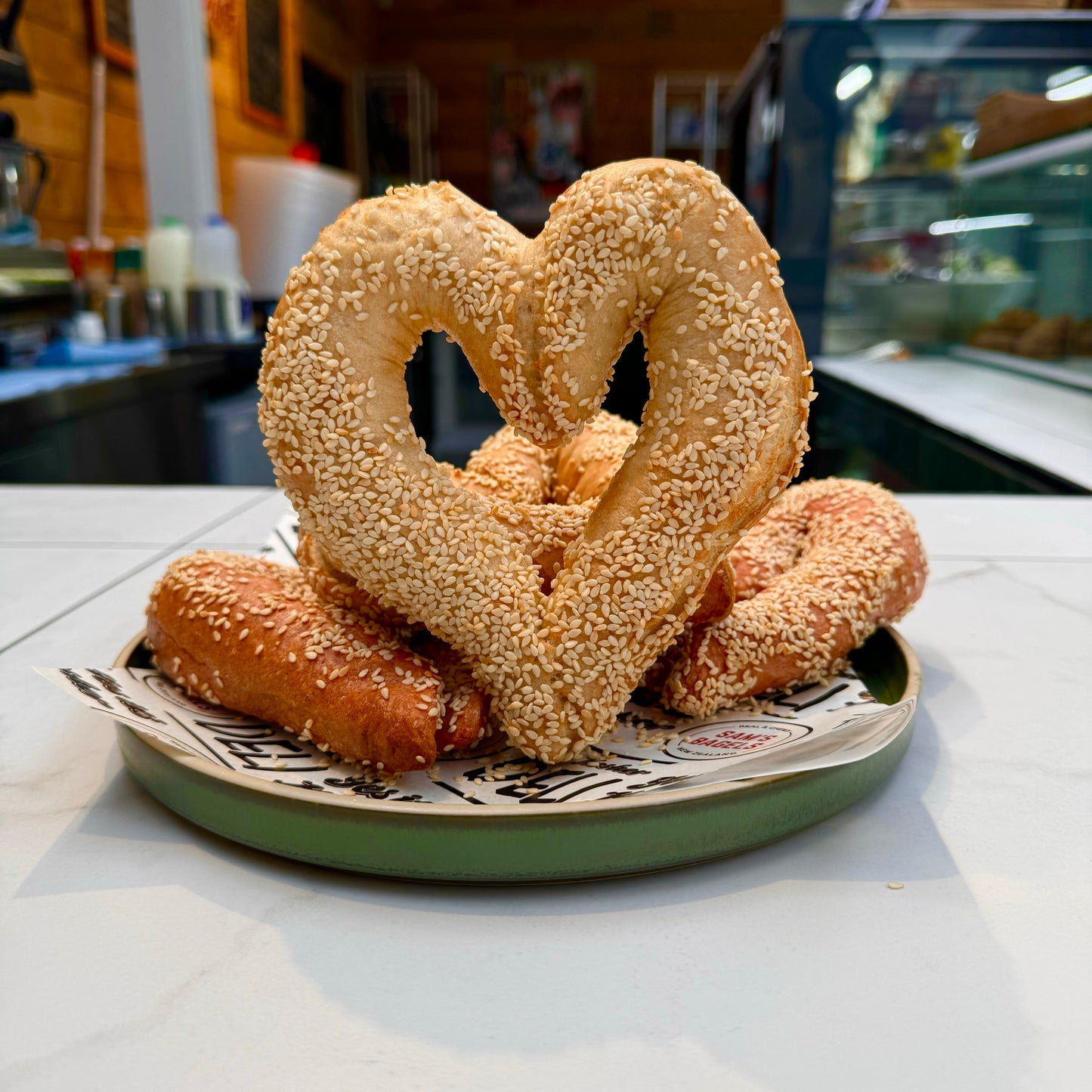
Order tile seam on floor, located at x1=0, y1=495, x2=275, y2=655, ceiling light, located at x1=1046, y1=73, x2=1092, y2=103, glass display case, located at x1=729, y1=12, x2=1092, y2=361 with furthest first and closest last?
glass display case, located at x1=729, y1=12, x2=1092, y2=361 → ceiling light, located at x1=1046, y1=73, x2=1092, y2=103 → tile seam on floor, located at x1=0, y1=495, x2=275, y2=655

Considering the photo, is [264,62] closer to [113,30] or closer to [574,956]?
[113,30]

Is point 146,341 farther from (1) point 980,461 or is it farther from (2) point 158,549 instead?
(1) point 980,461

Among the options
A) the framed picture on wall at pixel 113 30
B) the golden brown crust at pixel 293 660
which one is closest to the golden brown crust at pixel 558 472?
the golden brown crust at pixel 293 660

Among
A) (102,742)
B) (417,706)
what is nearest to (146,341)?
(102,742)

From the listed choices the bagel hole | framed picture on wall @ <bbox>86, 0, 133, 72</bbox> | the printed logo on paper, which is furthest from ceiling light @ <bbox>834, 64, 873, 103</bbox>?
framed picture on wall @ <bbox>86, 0, 133, 72</bbox>

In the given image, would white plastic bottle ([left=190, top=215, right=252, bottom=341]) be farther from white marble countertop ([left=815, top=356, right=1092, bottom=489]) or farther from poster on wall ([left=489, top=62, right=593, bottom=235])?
poster on wall ([left=489, top=62, right=593, bottom=235])
